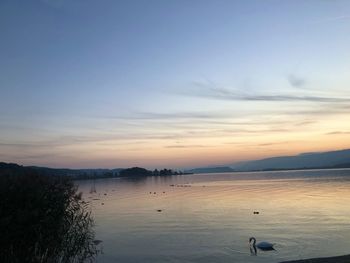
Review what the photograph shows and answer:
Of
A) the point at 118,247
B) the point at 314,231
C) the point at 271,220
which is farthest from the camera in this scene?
the point at 271,220

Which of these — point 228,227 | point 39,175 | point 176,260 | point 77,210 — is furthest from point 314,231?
point 39,175

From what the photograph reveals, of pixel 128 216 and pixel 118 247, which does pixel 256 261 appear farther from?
pixel 128 216

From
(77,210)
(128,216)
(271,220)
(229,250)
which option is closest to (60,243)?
(77,210)

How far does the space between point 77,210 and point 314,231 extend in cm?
2524

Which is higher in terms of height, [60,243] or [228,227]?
[60,243]

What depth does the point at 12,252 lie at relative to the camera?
13688 millimetres

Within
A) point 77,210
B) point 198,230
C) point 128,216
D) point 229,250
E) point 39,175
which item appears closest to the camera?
point 39,175

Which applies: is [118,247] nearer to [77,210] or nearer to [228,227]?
[228,227]

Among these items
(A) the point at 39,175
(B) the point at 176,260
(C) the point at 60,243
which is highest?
(A) the point at 39,175

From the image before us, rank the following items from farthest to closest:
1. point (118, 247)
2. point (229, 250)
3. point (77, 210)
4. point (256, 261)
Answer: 1. point (118, 247)
2. point (229, 250)
3. point (256, 261)
4. point (77, 210)

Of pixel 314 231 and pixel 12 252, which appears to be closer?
pixel 12 252

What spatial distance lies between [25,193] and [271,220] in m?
36.3

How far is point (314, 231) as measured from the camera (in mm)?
35844

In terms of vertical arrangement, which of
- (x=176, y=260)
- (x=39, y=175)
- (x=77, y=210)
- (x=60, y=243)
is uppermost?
(x=39, y=175)
